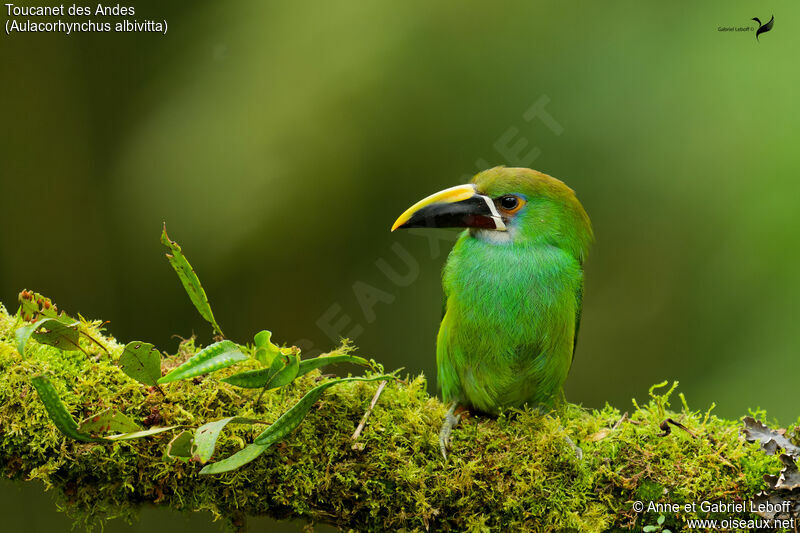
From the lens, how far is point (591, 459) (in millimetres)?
2043

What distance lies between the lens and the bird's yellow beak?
2.65 m

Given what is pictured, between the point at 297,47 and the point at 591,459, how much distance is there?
3.85 m

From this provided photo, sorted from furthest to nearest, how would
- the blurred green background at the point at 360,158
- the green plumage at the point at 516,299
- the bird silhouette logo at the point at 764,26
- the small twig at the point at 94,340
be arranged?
the blurred green background at the point at 360,158 → the bird silhouette logo at the point at 764,26 → the green plumage at the point at 516,299 → the small twig at the point at 94,340

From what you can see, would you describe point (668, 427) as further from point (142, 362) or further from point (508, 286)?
point (142, 362)

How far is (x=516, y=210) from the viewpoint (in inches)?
106

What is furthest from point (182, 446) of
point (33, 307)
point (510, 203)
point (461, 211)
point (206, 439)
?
point (510, 203)

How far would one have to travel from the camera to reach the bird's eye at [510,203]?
8.80ft

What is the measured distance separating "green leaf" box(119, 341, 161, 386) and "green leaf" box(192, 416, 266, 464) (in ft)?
0.66

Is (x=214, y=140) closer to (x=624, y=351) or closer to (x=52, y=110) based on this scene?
(x=52, y=110)

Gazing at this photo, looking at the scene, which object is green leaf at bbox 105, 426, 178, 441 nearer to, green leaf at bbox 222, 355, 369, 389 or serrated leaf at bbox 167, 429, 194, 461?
serrated leaf at bbox 167, 429, 194, 461

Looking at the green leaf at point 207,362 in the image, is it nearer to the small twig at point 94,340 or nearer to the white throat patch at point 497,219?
the small twig at point 94,340

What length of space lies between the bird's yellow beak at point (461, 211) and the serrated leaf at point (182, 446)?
112cm

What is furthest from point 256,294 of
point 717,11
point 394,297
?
point 717,11

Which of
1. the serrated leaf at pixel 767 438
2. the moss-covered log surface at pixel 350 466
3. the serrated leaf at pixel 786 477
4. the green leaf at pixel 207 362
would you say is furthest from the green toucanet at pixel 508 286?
the green leaf at pixel 207 362
